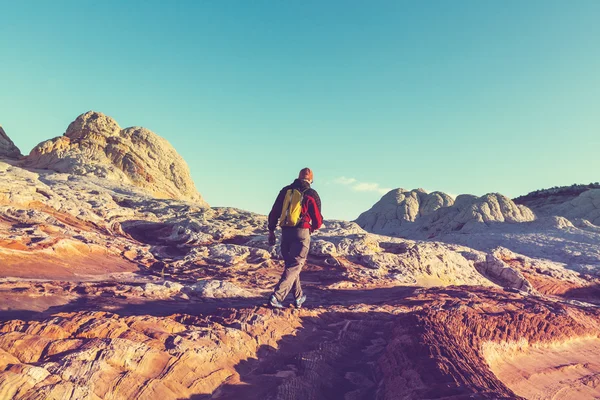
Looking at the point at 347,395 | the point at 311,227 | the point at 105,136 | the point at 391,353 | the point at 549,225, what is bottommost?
the point at 347,395

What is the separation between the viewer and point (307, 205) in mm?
5641

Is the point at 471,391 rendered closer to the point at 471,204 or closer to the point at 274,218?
the point at 274,218

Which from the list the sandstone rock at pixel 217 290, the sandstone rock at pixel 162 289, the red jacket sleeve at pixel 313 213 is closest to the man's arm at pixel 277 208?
the red jacket sleeve at pixel 313 213

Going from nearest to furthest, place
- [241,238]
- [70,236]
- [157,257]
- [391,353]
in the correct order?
[391,353] < [70,236] < [157,257] < [241,238]

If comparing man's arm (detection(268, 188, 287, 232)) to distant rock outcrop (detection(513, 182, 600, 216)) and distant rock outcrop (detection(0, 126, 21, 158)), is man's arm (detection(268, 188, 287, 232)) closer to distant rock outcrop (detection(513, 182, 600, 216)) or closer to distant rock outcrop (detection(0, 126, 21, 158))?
distant rock outcrop (detection(0, 126, 21, 158))

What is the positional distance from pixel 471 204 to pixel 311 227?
27472 millimetres

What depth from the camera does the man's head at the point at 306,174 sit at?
581cm

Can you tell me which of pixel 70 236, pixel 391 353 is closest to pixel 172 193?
pixel 70 236

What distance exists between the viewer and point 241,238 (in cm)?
1162

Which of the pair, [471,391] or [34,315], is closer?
[471,391]

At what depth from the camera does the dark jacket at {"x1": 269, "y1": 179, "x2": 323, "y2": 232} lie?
5.63 m

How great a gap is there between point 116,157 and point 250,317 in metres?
22.7

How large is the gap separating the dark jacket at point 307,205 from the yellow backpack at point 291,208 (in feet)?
0.23

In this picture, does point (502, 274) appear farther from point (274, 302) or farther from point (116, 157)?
point (116, 157)
